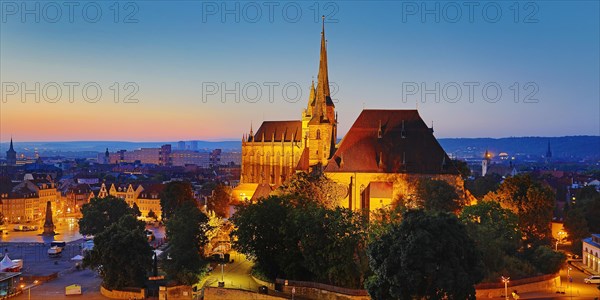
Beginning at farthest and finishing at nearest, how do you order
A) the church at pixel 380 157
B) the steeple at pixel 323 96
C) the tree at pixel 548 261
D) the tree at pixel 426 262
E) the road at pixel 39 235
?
the road at pixel 39 235
the steeple at pixel 323 96
the church at pixel 380 157
the tree at pixel 548 261
the tree at pixel 426 262

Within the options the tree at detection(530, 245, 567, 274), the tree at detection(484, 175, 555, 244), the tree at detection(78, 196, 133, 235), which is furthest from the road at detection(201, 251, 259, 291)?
the tree at detection(484, 175, 555, 244)

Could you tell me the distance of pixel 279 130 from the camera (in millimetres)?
89750

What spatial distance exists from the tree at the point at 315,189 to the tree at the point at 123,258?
546 inches

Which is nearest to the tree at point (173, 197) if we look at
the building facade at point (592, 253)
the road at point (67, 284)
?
the road at point (67, 284)

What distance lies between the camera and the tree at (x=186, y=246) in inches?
1918

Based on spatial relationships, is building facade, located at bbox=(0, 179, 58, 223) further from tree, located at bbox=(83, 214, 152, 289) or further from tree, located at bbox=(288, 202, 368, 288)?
tree, located at bbox=(288, 202, 368, 288)

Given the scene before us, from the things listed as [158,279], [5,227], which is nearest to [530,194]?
[158,279]

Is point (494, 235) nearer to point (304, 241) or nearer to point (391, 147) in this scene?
point (304, 241)

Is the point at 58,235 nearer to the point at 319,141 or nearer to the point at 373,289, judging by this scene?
the point at 319,141

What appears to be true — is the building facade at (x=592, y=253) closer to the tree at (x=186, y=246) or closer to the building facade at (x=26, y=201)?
the tree at (x=186, y=246)

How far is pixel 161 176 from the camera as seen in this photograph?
16512 centimetres

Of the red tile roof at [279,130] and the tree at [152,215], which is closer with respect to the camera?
the red tile roof at [279,130]

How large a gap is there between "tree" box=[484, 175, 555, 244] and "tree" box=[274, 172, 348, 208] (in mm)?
15338

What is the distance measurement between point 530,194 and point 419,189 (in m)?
10.8
